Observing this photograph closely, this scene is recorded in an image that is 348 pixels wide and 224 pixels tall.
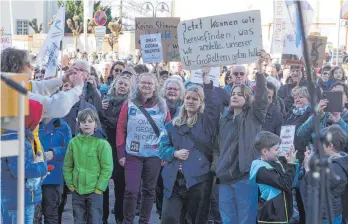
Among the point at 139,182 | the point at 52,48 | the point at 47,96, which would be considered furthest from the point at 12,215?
the point at 52,48

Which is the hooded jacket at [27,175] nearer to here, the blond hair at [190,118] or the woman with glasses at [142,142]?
the blond hair at [190,118]

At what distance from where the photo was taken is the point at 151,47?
12.4 m

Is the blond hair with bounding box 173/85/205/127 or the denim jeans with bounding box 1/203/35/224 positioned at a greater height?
the blond hair with bounding box 173/85/205/127

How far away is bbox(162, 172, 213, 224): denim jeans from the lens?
24.3 ft

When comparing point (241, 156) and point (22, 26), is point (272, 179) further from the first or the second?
point (22, 26)

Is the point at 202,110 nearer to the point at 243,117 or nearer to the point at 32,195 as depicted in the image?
the point at 243,117

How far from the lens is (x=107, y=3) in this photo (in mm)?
85938

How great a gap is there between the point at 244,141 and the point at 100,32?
20.9 m

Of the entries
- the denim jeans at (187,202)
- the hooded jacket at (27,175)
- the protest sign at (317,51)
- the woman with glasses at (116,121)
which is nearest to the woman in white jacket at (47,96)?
the hooded jacket at (27,175)

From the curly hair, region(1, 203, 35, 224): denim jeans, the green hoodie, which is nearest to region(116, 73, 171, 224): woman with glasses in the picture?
the green hoodie

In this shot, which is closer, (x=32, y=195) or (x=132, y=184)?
(x=32, y=195)

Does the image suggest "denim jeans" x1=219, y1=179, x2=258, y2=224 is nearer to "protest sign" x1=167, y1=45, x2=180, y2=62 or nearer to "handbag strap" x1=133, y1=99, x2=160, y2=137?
"handbag strap" x1=133, y1=99, x2=160, y2=137

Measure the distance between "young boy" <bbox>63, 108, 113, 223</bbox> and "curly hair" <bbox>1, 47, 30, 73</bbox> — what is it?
104 inches

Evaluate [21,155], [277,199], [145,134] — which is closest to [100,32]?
[145,134]
